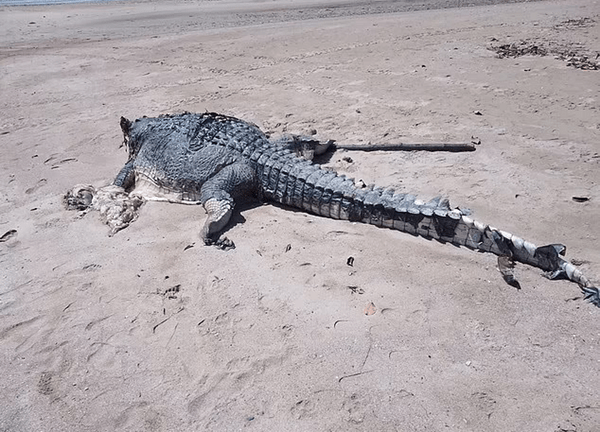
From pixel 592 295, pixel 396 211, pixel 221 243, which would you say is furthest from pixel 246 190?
pixel 592 295

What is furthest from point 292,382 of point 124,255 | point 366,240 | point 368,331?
point 124,255

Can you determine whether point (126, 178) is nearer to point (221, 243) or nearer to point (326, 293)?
point (221, 243)

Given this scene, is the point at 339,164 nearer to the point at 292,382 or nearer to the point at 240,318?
the point at 240,318

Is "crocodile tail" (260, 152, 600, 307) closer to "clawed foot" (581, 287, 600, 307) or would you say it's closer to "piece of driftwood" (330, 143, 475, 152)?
"clawed foot" (581, 287, 600, 307)

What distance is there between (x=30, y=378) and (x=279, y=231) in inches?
105

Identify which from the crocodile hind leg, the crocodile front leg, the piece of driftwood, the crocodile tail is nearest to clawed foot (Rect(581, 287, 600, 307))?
the crocodile tail

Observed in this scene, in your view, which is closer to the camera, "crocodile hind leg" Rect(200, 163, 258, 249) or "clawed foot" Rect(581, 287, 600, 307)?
"clawed foot" Rect(581, 287, 600, 307)

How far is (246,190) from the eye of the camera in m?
5.69

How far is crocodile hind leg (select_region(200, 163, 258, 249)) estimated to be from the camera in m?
5.09

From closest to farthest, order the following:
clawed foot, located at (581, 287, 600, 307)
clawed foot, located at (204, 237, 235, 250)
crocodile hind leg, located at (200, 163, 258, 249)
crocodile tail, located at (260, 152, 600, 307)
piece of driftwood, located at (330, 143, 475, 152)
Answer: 1. clawed foot, located at (581, 287, 600, 307)
2. crocodile tail, located at (260, 152, 600, 307)
3. clawed foot, located at (204, 237, 235, 250)
4. crocodile hind leg, located at (200, 163, 258, 249)
5. piece of driftwood, located at (330, 143, 475, 152)

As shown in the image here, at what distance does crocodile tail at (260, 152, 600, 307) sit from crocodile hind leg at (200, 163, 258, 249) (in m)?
0.20

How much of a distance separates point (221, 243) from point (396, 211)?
6.18ft

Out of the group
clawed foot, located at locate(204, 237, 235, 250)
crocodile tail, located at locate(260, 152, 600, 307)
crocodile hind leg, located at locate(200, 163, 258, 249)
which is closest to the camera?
crocodile tail, located at locate(260, 152, 600, 307)

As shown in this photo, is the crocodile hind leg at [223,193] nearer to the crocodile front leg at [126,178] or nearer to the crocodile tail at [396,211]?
the crocodile tail at [396,211]
